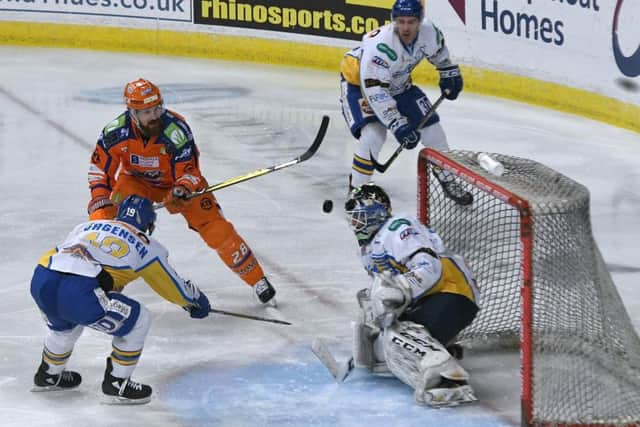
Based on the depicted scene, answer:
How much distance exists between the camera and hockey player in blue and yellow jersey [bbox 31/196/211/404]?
4609 millimetres

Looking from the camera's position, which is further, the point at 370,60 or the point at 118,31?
the point at 118,31

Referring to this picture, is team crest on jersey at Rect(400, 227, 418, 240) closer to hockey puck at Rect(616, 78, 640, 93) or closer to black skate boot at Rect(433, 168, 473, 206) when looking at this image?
black skate boot at Rect(433, 168, 473, 206)

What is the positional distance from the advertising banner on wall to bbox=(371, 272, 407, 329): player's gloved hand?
176 inches

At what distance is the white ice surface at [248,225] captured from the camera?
4.83 metres

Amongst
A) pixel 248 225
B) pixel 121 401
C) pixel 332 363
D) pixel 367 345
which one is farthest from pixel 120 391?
pixel 248 225

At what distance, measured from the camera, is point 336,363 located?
514 cm

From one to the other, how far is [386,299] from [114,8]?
24.6ft

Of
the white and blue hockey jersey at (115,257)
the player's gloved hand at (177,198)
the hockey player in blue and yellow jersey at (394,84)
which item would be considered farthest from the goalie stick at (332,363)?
the hockey player in blue and yellow jersey at (394,84)

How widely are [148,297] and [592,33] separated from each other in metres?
4.15

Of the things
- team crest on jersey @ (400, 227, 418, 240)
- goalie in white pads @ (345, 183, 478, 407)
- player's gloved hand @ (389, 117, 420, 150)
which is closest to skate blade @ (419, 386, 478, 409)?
goalie in white pads @ (345, 183, 478, 407)

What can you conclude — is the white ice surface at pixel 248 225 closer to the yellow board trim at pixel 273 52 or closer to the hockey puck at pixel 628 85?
the yellow board trim at pixel 273 52

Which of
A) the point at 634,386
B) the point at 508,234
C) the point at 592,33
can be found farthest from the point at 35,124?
the point at 634,386

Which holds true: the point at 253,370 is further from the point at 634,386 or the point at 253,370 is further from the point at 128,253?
the point at 634,386

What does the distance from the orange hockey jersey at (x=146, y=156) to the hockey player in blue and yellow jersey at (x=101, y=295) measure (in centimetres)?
86
